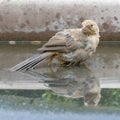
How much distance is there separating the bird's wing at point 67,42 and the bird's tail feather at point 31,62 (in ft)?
0.16

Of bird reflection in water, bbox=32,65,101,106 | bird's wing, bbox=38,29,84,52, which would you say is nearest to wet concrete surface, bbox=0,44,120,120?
bird reflection in water, bbox=32,65,101,106

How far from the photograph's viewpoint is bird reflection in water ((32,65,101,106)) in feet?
10.4

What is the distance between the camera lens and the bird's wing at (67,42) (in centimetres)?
424

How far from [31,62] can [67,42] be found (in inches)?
12.6

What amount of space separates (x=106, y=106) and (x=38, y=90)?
597mm

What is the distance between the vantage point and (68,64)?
4.31 metres

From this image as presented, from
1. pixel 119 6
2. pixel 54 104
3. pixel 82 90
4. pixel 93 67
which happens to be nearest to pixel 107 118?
pixel 54 104

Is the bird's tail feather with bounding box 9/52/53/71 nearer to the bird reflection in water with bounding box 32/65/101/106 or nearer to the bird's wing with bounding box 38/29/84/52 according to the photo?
the bird's wing with bounding box 38/29/84/52

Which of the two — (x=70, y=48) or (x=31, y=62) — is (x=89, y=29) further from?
(x=31, y=62)

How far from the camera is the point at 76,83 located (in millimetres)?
3529

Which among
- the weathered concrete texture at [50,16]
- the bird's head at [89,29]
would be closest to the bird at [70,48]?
the bird's head at [89,29]

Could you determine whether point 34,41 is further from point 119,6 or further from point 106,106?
point 106,106


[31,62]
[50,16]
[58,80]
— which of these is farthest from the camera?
[50,16]

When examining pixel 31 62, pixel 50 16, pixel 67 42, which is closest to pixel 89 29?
pixel 67 42
